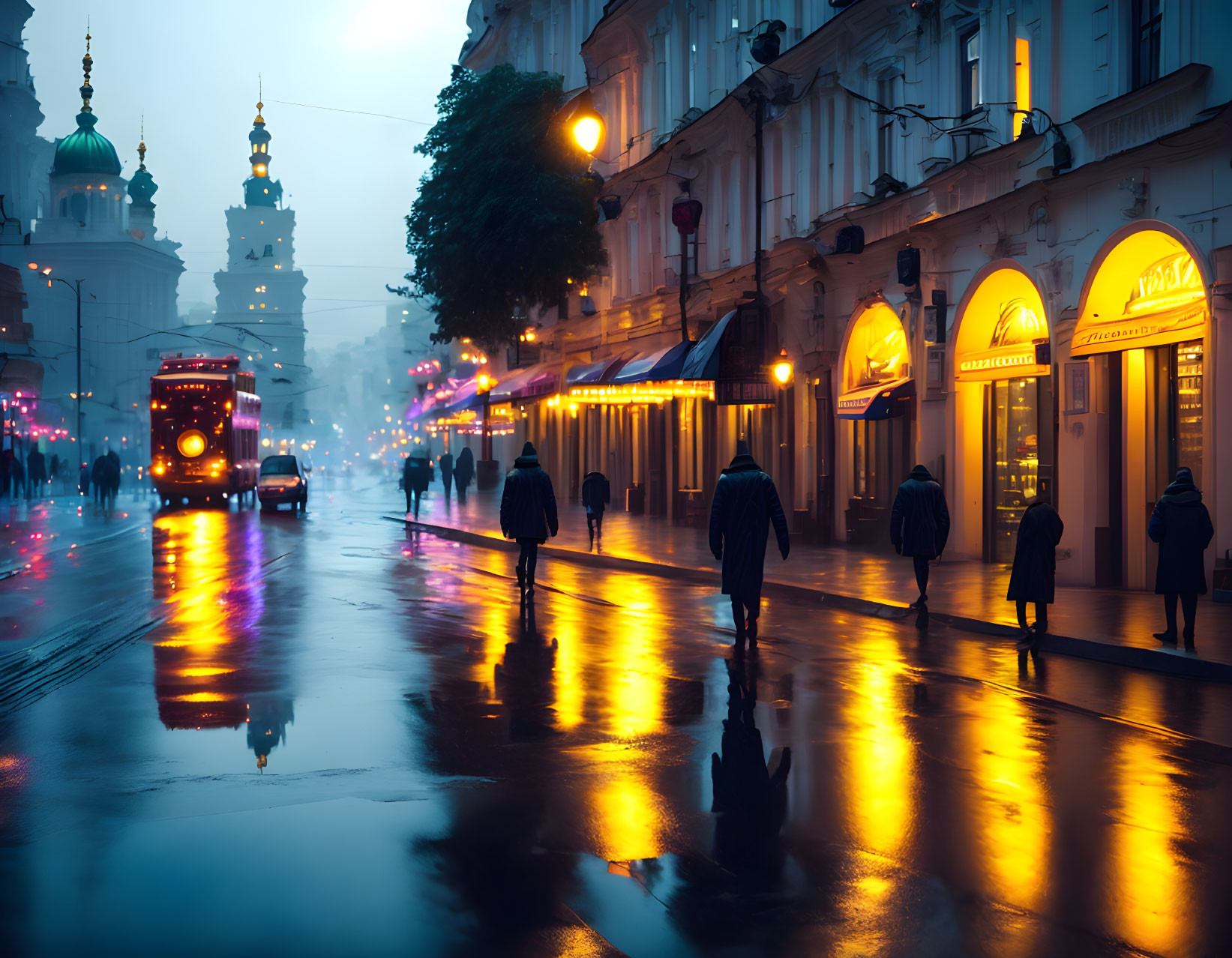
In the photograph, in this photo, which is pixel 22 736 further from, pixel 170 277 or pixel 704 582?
pixel 170 277

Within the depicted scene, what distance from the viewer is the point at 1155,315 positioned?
17.4 m

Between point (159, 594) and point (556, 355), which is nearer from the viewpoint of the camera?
point (159, 594)

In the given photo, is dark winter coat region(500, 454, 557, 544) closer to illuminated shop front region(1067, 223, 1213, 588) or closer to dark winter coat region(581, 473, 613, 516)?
illuminated shop front region(1067, 223, 1213, 588)

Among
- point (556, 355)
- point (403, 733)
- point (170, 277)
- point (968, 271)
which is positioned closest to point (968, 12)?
point (968, 271)

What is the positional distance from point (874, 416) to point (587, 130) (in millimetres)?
8043

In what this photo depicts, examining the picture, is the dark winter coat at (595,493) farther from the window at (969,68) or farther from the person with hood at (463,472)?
the person with hood at (463,472)

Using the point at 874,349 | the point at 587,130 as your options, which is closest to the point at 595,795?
the point at 587,130

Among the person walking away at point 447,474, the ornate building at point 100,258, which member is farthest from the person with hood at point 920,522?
the ornate building at point 100,258

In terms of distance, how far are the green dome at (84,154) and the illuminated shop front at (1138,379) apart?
123853mm

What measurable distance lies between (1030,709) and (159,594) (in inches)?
461

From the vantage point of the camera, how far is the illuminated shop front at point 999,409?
20.7m

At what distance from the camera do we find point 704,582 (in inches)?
791

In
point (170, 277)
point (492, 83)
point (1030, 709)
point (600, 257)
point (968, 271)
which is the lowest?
point (1030, 709)

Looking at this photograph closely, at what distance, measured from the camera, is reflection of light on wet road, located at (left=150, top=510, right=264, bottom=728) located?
9570 mm
